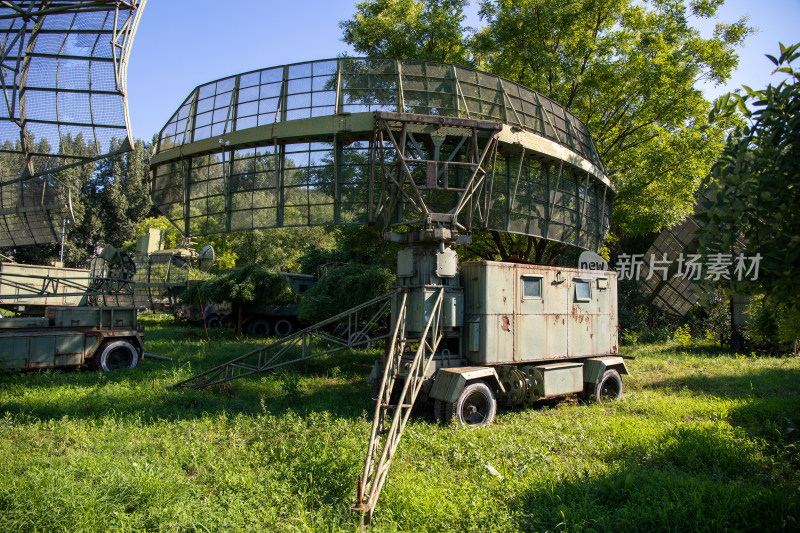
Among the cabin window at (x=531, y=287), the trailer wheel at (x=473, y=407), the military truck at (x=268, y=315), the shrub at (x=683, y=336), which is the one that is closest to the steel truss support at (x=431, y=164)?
the cabin window at (x=531, y=287)

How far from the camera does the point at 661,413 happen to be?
1071 cm

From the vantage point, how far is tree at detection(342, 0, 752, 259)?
17.9m

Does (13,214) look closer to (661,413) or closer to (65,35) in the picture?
(65,35)

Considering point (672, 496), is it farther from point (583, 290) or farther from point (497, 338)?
point (583, 290)

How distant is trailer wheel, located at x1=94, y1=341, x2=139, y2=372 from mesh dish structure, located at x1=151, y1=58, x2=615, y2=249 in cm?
473

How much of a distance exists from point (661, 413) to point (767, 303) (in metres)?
5.73

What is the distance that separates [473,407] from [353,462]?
354 centimetres

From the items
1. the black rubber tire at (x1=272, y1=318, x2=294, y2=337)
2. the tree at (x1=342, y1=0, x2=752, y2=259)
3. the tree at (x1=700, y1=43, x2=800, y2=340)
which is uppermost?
the tree at (x1=342, y1=0, x2=752, y2=259)

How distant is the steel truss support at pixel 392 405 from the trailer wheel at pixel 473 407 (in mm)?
816

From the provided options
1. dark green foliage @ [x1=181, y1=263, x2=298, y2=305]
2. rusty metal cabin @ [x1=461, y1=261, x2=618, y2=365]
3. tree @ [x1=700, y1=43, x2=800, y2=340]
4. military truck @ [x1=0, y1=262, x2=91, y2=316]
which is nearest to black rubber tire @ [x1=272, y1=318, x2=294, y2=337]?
dark green foliage @ [x1=181, y1=263, x2=298, y2=305]

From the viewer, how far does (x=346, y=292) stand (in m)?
17.0

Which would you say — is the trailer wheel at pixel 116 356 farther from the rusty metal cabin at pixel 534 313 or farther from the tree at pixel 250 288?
the rusty metal cabin at pixel 534 313

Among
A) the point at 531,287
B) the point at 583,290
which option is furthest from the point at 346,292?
the point at 583,290

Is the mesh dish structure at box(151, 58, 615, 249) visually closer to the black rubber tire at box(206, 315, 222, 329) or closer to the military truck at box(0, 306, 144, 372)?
the military truck at box(0, 306, 144, 372)
